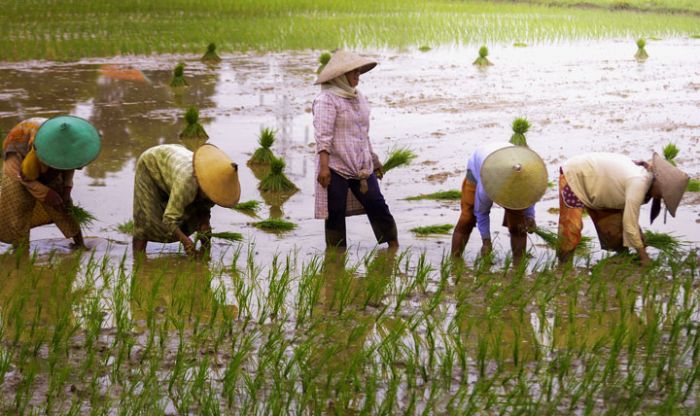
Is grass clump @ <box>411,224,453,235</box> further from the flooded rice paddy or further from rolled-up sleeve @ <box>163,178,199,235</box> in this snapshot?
rolled-up sleeve @ <box>163,178,199,235</box>

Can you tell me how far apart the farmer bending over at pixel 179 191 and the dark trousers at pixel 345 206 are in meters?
0.71

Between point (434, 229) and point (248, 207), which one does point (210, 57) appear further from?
point (434, 229)

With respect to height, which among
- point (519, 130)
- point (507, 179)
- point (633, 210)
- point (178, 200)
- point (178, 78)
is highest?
point (507, 179)

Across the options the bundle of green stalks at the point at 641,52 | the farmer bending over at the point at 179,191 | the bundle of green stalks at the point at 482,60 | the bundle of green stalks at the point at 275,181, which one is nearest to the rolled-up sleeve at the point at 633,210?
the farmer bending over at the point at 179,191

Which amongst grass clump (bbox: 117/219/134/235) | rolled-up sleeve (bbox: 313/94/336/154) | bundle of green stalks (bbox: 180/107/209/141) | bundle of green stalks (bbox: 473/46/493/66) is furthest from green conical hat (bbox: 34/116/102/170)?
bundle of green stalks (bbox: 473/46/493/66)

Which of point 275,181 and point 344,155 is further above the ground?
point 344,155

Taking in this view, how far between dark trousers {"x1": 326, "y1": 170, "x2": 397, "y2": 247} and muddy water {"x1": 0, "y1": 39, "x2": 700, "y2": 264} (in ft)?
0.50

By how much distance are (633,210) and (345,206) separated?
5.33ft

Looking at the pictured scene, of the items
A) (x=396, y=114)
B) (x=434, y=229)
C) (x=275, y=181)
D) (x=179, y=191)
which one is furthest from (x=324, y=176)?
(x=396, y=114)

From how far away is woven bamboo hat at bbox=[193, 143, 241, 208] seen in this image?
17.5 feet

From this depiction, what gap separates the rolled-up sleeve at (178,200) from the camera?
5.44 metres

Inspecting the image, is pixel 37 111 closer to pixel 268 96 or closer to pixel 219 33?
pixel 268 96

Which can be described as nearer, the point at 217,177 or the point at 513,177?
the point at 513,177

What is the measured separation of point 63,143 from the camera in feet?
18.0
